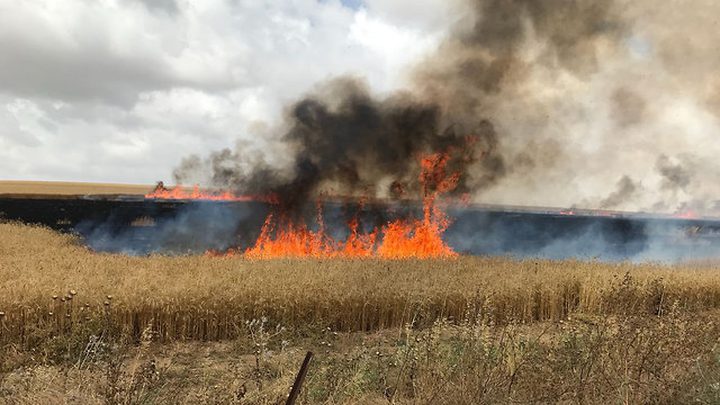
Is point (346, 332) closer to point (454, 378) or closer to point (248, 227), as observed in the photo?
point (454, 378)

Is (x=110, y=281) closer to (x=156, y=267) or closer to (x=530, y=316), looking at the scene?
(x=156, y=267)

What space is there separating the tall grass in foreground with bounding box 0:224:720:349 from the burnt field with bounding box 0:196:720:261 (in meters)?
13.3

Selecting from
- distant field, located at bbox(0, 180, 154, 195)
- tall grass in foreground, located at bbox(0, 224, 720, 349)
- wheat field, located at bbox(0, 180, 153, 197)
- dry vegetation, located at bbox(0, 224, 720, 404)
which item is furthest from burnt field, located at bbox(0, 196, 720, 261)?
distant field, located at bbox(0, 180, 154, 195)

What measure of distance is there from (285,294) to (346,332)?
63.0 inches

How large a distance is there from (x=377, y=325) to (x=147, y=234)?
2771 centimetres

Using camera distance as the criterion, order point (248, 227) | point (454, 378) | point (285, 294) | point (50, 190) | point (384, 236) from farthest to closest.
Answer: point (50, 190) → point (248, 227) → point (384, 236) → point (285, 294) → point (454, 378)

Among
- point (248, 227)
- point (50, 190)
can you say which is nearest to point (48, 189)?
point (50, 190)

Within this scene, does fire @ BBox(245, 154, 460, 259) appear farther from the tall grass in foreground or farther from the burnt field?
the tall grass in foreground

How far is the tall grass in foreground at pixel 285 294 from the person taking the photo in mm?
9383

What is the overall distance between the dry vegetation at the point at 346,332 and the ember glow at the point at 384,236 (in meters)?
8.97

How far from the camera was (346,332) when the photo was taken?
1107cm

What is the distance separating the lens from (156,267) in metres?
13.5

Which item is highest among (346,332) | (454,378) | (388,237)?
(388,237)

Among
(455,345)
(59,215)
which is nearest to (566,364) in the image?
(455,345)
